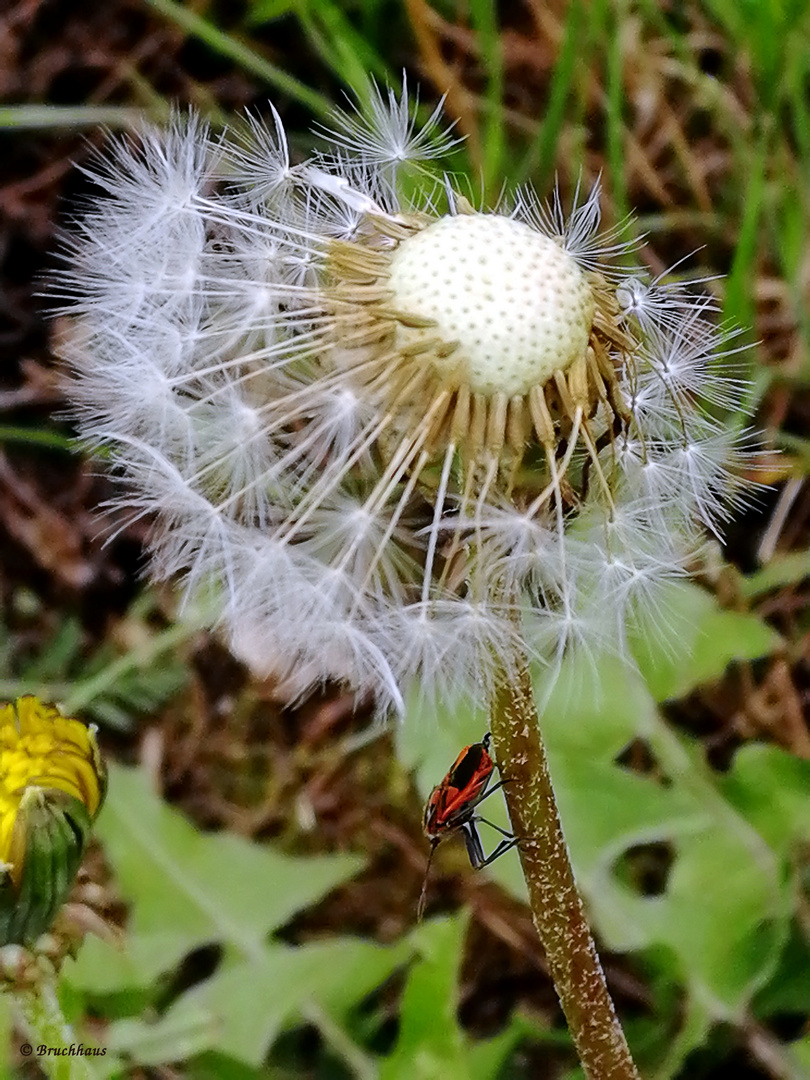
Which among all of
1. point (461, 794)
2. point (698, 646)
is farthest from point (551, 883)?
point (698, 646)

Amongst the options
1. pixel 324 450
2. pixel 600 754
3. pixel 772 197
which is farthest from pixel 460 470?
pixel 772 197

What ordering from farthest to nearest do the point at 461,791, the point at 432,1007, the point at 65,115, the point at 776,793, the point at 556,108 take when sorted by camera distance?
1. the point at 65,115
2. the point at 556,108
3. the point at 776,793
4. the point at 432,1007
5. the point at 461,791

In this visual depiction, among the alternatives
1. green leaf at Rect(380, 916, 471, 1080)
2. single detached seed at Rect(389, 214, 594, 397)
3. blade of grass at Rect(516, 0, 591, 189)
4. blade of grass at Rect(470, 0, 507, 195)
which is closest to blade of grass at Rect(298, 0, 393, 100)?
blade of grass at Rect(470, 0, 507, 195)

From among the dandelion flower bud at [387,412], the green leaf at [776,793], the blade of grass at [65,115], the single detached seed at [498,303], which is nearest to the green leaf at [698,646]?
the green leaf at [776,793]

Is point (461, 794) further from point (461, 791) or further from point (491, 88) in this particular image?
point (491, 88)

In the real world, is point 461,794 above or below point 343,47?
below

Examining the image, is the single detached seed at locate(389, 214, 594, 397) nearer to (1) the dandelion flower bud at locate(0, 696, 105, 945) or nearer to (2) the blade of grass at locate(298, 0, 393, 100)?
(1) the dandelion flower bud at locate(0, 696, 105, 945)

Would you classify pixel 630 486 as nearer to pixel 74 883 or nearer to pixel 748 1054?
pixel 74 883
